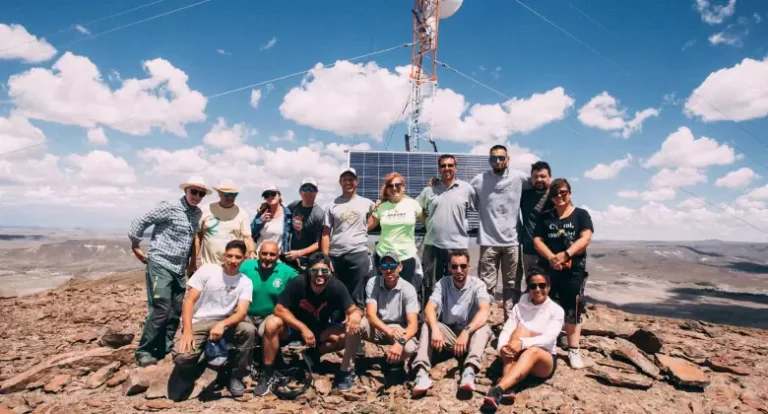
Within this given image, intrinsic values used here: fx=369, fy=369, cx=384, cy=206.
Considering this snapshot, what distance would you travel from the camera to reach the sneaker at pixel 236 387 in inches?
183

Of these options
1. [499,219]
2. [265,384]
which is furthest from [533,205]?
[265,384]

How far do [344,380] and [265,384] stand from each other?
1009 millimetres

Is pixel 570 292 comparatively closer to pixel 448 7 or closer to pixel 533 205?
pixel 533 205

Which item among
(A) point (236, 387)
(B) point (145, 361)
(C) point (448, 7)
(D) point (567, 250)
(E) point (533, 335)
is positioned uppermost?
(C) point (448, 7)

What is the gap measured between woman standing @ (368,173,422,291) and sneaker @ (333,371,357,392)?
4.71ft

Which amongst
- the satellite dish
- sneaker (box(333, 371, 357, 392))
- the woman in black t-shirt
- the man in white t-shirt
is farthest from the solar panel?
the satellite dish

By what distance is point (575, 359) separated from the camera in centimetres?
497

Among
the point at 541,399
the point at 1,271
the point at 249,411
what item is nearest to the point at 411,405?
the point at 541,399

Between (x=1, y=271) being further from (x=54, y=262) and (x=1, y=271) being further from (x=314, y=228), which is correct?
(x=314, y=228)

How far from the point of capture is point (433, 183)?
5.57 meters

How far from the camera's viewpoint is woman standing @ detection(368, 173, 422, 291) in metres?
5.05

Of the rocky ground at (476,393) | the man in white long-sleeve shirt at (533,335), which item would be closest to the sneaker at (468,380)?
the rocky ground at (476,393)

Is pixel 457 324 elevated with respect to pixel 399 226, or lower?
lower

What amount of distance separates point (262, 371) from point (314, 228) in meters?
2.03
